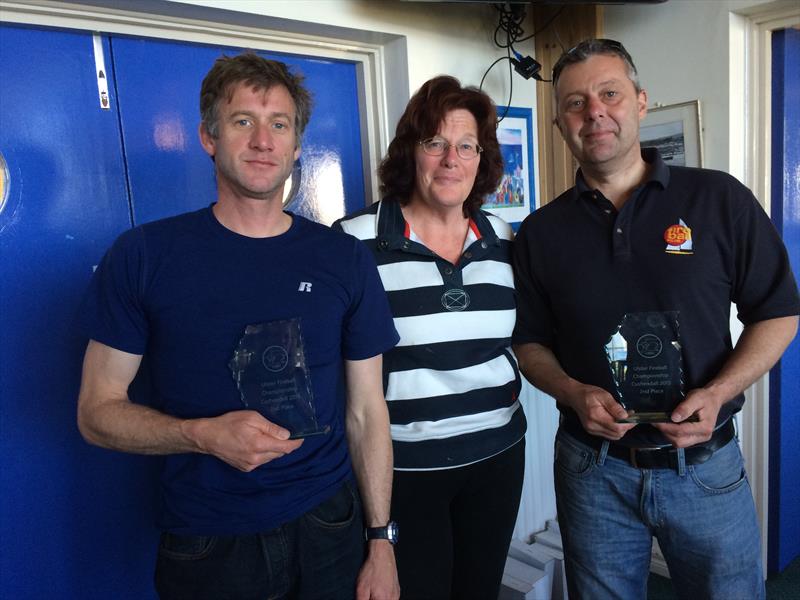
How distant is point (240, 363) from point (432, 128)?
2.83 feet

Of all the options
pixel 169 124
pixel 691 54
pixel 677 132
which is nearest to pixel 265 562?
pixel 169 124

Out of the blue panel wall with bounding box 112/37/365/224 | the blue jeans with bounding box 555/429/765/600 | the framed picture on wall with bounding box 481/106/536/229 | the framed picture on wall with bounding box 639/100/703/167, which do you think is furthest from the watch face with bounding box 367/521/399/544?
the framed picture on wall with bounding box 639/100/703/167

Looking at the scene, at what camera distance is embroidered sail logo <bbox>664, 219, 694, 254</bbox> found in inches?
58.6

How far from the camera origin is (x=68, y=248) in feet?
5.95

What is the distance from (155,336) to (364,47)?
1.57 meters

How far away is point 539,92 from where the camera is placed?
2803 millimetres

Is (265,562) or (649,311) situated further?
(649,311)

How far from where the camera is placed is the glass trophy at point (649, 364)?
54.5 inches

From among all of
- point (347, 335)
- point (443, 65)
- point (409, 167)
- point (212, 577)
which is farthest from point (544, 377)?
point (443, 65)

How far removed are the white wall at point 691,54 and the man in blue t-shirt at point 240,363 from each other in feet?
Answer: 5.81

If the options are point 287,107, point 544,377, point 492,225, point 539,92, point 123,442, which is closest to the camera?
point 123,442

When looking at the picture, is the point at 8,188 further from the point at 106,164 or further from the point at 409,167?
the point at 409,167

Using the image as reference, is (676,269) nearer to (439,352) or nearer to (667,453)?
(667,453)

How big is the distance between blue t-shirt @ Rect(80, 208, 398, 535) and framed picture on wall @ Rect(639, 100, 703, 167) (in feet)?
5.95
